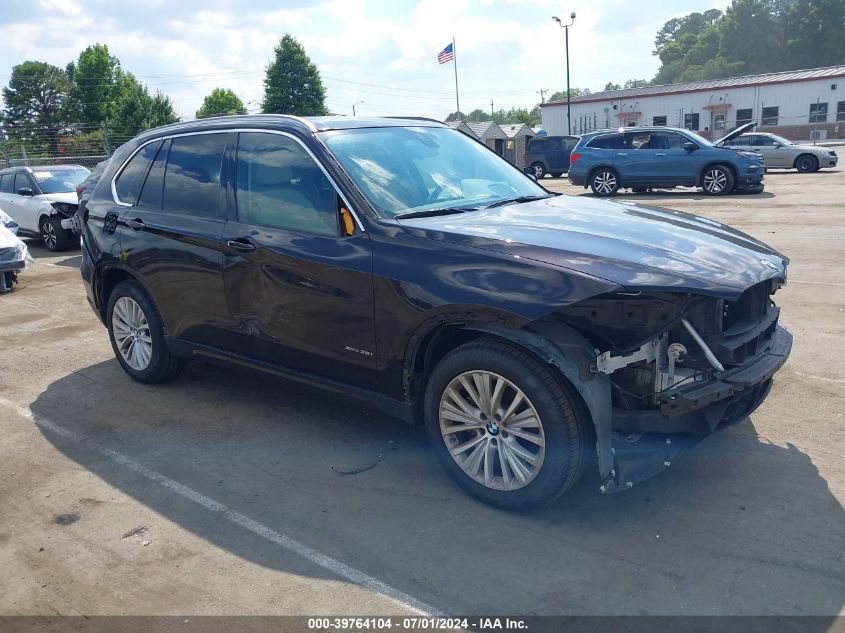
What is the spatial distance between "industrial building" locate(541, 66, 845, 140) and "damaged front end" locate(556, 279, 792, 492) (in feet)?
177

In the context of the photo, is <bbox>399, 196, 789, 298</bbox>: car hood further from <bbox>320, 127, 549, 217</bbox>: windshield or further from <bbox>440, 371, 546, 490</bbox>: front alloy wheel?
<bbox>440, 371, 546, 490</bbox>: front alloy wheel

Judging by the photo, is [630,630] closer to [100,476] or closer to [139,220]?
[100,476]

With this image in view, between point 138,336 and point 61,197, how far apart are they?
1021 centimetres

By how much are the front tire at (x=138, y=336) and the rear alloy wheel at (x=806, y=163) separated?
2556 cm

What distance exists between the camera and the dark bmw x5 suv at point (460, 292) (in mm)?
3463

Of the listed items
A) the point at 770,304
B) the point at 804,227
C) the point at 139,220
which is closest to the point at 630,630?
the point at 770,304

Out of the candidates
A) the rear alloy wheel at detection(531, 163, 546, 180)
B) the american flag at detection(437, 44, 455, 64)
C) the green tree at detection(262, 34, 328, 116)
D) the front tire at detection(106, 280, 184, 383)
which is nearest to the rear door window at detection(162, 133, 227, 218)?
the front tire at detection(106, 280, 184, 383)

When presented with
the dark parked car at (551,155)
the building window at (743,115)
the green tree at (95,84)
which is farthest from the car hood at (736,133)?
the green tree at (95,84)

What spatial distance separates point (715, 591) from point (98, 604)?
2604mm

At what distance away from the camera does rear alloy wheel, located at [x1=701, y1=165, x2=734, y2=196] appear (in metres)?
18.5

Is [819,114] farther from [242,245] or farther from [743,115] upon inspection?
[242,245]

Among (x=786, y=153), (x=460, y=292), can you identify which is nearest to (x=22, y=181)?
(x=460, y=292)

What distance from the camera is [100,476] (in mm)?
4453

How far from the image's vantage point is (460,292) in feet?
12.0
